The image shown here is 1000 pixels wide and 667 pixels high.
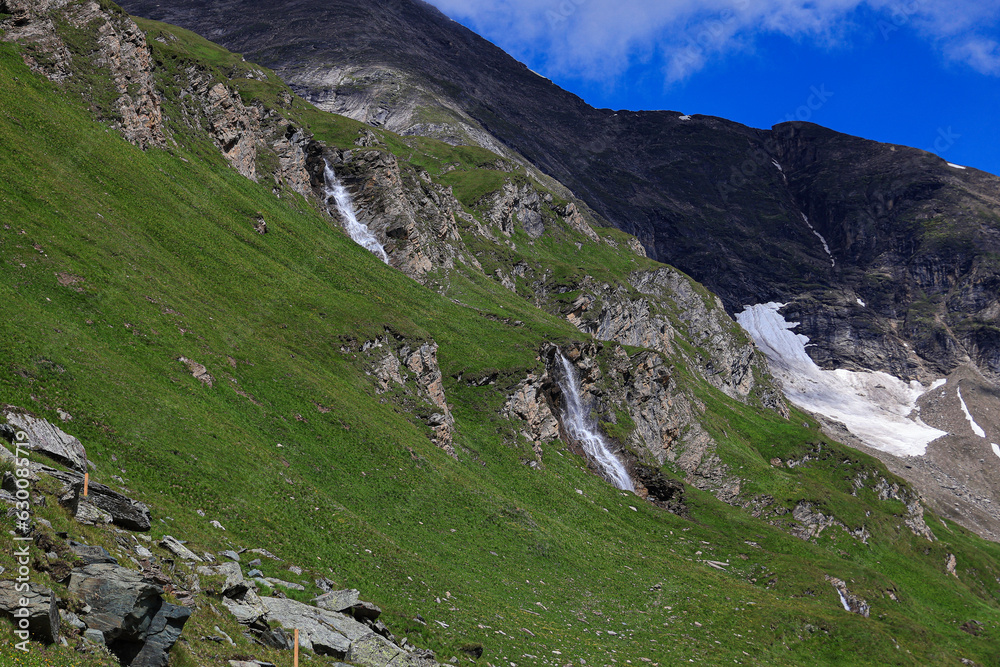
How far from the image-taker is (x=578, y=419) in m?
84.1

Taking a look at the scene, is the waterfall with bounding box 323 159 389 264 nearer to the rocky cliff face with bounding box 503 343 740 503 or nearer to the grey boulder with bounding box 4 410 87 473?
the rocky cliff face with bounding box 503 343 740 503

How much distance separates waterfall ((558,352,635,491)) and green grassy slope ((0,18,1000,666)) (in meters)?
7.08

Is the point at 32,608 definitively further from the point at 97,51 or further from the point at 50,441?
the point at 97,51

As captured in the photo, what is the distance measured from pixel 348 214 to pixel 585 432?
52.4m

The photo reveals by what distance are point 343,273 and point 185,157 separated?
71.8ft

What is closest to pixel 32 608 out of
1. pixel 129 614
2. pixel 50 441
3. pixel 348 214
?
pixel 129 614

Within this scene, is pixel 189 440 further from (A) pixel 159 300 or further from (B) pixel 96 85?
(B) pixel 96 85

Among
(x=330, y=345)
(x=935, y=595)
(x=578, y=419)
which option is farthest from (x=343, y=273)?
(x=935, y=595)

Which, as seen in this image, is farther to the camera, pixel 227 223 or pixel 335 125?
pixel 335 125

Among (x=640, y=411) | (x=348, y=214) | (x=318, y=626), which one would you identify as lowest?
(x=318, y=626)

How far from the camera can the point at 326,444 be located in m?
40.6

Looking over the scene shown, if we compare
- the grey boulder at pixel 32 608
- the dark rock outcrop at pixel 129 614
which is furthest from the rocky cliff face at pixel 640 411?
the grey boulder at pixel 32 608

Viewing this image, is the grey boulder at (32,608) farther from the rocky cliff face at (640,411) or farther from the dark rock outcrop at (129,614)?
the rocky cliff face at (640,411)

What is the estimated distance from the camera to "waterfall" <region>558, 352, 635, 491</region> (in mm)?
79438
